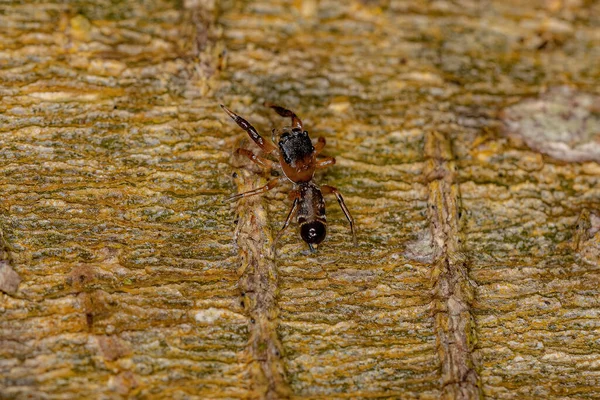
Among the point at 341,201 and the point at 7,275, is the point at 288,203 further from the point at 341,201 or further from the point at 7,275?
the point at 7,275

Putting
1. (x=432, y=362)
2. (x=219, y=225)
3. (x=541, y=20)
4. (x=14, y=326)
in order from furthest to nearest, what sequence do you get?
(x=541, y=20) < (x=219, y=225) < (x=432, y=362) < (x=14, y=326)

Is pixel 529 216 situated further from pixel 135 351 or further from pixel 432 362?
pixel 135 351

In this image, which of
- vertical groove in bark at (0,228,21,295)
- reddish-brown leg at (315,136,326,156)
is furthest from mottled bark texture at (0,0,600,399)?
reddish-brown leg at (315,136,326,156)

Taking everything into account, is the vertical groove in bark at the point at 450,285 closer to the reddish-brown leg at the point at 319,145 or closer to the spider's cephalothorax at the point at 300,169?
the spider's cephalothorax at the point at 300,169

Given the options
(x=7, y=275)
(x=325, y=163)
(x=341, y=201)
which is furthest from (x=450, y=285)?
(x=7, y=275)

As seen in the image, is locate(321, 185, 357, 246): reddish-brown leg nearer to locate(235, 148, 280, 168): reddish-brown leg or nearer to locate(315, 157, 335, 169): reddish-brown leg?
locate(315, 157, 335, 169): reddish-brown leg

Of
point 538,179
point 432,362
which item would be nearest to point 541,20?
point 538,179
